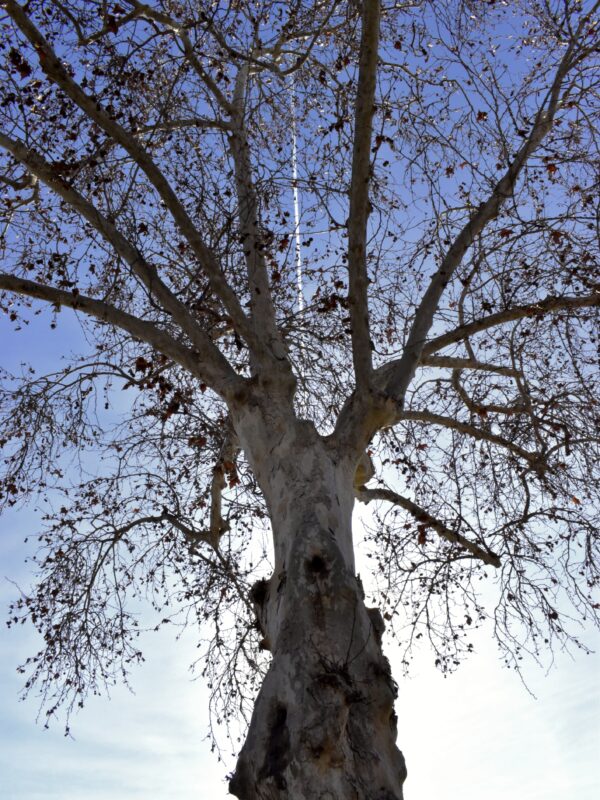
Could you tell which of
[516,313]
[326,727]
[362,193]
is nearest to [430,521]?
[516,313]

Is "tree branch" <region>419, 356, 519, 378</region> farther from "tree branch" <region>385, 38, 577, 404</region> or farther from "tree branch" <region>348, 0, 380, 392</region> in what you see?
"tree branch" <region>348, 0, 380, 392</region>

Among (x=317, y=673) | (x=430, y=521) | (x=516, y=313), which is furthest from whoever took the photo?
(x=430, y=521)

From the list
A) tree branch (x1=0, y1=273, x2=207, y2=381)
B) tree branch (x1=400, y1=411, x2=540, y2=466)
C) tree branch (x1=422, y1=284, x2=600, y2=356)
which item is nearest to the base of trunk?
tree branch (x1=0, y1=273, x2=207, y2=381)

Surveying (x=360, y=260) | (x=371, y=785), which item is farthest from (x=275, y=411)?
(x=371, y=785)

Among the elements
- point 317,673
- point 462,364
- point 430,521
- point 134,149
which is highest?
point 134,149

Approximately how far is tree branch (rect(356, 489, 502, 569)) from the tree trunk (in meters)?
1.93

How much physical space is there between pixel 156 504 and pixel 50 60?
3.98m

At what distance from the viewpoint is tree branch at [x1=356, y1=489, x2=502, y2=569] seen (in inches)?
234

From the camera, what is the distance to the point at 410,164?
234 inches

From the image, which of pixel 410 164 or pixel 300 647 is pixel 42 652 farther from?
pixel 410 164

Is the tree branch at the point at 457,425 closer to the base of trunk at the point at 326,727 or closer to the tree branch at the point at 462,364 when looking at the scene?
the tree branch at the point at 462,364

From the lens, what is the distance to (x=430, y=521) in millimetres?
6133

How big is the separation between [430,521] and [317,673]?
304 cm

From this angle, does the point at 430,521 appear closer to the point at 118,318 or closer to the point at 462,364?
the point at 462,364
